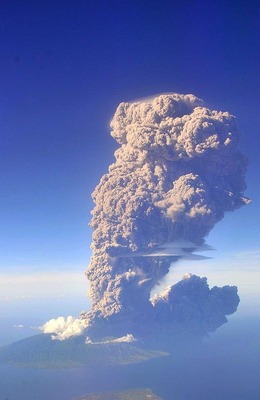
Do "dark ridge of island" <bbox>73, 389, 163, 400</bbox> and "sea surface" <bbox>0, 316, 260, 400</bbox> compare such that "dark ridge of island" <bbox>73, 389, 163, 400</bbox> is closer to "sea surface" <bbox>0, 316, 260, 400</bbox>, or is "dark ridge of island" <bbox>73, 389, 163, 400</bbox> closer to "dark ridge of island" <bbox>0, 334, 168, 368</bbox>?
"sea surface" <bbox>0, 316, 260, 400</bbox>

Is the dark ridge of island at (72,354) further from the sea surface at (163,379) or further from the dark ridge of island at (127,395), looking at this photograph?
the dark ridge of island at (127,395)

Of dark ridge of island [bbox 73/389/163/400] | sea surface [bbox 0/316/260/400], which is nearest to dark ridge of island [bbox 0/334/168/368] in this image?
sea surface [bbox 0/316/260/400]

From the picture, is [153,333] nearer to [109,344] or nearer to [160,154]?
[109,344]

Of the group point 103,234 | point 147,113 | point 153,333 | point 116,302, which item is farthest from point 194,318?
point 147,113

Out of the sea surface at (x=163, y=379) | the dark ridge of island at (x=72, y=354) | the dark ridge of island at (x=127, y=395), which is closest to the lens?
the dark ridge of island at (x=127, y=395)

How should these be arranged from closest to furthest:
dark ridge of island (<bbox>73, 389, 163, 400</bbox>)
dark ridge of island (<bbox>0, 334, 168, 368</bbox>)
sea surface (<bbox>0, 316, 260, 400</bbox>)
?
dark ridge of island (<bbox>73, 389, 163, 400</bbox>) → sea surface (<bbox>0, 316, 260, 400</bbox>) → dark ridge of island (<bbox>0, 334, 168, 368</bbox>)

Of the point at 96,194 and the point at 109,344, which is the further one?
the point at 109,344

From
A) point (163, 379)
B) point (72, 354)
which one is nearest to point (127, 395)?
point (163, 379)

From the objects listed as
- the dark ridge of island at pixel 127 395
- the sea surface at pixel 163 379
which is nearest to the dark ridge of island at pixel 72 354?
the sea surface at pixel 163 379
